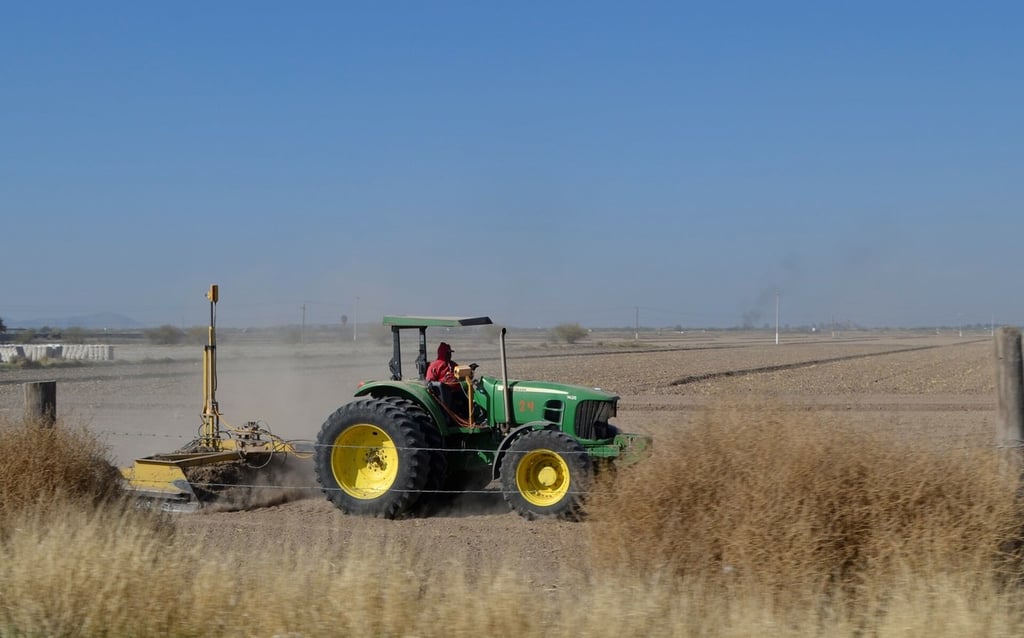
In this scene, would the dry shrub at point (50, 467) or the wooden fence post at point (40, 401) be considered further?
the wooden fence post at point (40, 401)

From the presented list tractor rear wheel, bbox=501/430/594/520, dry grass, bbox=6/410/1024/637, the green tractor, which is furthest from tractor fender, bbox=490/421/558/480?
dry grass, bbox=6/410/1024/637

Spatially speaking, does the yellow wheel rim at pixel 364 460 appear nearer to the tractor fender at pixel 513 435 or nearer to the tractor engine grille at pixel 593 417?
the tractor fender at pixel 513 435

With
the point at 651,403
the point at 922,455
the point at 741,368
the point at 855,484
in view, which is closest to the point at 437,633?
the point at 855,484

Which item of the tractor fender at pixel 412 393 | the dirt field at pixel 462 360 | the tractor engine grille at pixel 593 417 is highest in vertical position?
the tractor fender at pixel 412 393

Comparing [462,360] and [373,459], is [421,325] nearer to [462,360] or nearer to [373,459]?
[373,459]

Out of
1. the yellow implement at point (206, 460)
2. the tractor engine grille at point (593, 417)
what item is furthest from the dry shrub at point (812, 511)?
the yellow implement at point (206, 460)

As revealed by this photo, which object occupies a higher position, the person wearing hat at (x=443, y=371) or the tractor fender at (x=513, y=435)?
the person wearing hat at (x=443, y=371)

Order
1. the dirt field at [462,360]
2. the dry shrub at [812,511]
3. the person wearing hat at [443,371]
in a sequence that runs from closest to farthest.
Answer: the dry shrub at [812,511] → the dirt field at [462,360] → the person wearing hat at [443,371]

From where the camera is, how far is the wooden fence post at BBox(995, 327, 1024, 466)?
24.7ft

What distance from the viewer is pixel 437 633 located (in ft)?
19.2

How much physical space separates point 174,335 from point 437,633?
59.3m

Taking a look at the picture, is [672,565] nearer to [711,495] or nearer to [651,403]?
[711,495]

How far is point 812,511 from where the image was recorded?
258 inches

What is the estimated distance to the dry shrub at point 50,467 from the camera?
29.3 ft
